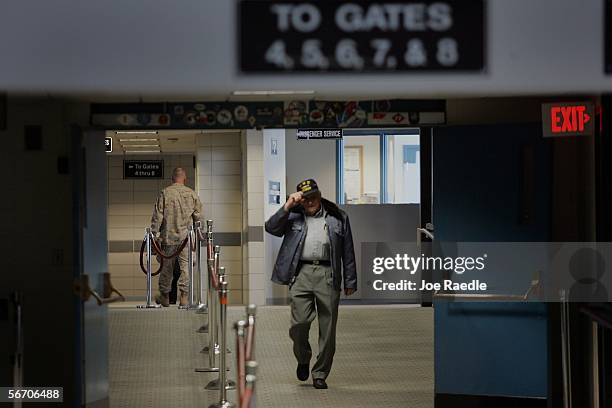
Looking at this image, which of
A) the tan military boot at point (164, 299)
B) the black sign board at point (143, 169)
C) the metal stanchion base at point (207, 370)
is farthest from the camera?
the black sign board at point (143, 169)

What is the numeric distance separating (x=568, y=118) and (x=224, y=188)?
25.1 ft

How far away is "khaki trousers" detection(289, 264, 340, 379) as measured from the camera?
769 cm

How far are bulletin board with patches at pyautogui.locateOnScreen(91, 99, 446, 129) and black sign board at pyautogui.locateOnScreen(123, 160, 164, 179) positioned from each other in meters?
8.80

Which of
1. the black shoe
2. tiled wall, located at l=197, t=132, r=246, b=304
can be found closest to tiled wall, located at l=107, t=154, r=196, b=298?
tiled wall, located at l=197, t=132, r=246, b=304

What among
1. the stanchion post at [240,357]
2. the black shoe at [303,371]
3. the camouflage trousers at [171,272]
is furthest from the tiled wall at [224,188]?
the stanchion post at [240,357]

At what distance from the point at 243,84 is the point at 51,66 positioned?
76 centimetres

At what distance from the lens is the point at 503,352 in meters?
6.86

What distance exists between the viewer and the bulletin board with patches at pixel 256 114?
19.7ft

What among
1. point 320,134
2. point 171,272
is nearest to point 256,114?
point 320,134

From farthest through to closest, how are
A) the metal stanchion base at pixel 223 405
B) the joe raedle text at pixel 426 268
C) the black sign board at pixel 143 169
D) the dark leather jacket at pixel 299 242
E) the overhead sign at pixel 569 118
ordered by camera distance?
the black sign board at pixel 143 169, the dark leather jacket at pixel 299 242, the metal stanchion base at pixel 223 405, the joe raedle text at pixel 426 268, the overhead sign at pixel 569 118

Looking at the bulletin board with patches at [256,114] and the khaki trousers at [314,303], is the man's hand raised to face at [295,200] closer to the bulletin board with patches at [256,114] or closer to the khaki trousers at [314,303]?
the khaki trousers at [314,303]

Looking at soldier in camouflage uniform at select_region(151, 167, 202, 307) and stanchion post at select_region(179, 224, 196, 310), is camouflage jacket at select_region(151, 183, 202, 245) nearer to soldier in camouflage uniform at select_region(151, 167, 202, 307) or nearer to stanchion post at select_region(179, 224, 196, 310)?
soldier in camouflage uniform at select_region(151, 167, 202, 307)

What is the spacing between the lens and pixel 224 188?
13.4 meters

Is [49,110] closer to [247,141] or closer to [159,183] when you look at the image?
[247,141]
